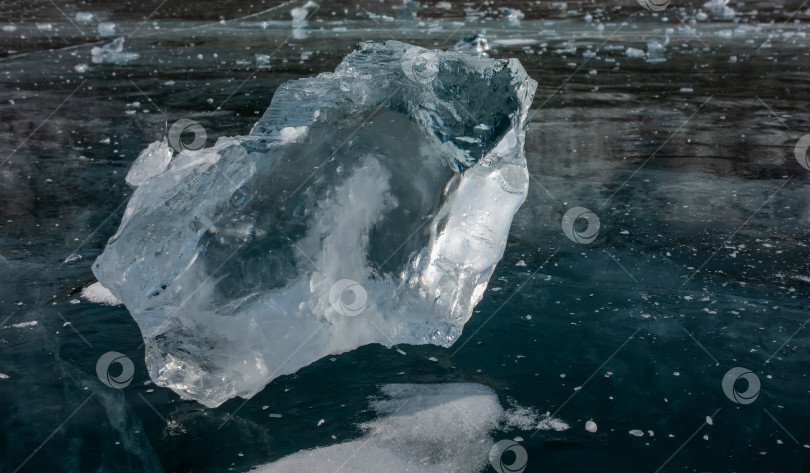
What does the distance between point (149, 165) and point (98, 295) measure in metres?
1.68

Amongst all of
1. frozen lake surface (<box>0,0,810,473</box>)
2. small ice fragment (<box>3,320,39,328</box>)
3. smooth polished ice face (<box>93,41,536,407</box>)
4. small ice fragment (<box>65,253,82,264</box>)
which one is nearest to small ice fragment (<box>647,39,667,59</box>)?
frozen lake surface (<box>0,0,810,473</box>)

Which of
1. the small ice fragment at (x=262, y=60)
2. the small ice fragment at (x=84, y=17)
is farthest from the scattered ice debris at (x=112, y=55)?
the small ice fragment at (x=84, y=17)

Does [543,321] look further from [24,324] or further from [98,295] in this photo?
[24,324]

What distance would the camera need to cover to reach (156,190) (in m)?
2.80

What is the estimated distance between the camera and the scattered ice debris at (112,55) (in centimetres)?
937

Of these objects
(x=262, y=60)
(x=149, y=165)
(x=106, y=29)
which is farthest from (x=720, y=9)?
(x=149, y=165)

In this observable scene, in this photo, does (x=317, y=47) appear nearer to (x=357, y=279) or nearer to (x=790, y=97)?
(x=790, y=97)

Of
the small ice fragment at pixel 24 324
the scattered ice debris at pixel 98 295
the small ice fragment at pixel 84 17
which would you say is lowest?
the small ice fragment at pixel 84 17

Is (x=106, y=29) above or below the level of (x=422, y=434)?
below

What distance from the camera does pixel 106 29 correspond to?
464 inches

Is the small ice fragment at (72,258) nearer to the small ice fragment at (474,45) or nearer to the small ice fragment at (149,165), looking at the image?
the small ice fragment at (149,165)

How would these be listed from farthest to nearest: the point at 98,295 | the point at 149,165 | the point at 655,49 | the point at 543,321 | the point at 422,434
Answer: the point at 655,49
the point at 149,165
the point at 98,295
the point at 543,321
the point at 422,434

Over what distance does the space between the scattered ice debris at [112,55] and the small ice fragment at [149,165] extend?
490cm

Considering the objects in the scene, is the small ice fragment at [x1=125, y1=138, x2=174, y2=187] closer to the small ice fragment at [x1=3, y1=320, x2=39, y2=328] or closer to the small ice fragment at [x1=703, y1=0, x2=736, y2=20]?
the small ice fragment at [x1=3, y1=320, x2=39, y2=328]
